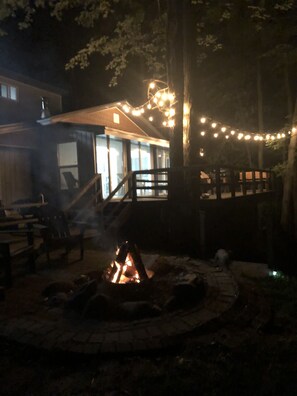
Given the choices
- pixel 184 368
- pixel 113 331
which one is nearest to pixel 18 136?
pixel 113 331

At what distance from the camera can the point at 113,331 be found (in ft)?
12.7

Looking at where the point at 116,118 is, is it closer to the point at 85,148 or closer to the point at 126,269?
the point at 85,148

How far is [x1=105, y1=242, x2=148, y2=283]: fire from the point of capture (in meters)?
5.18

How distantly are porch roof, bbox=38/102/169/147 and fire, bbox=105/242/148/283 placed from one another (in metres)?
7.56

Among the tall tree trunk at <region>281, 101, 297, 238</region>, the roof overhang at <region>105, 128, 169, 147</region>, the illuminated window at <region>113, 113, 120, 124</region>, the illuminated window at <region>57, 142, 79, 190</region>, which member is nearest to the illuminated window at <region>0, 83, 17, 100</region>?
the illuminated window at <region>57, 142, 79, 190</region>

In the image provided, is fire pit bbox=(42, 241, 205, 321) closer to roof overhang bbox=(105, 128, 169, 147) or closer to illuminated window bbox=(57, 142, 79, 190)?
illuminated window bbox=(57, 142, 79, 190)

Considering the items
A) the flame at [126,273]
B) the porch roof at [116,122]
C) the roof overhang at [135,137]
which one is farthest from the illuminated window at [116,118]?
the flame at [126,273]

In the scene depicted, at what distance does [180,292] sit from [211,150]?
73.3 feet

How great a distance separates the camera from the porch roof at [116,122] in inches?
471

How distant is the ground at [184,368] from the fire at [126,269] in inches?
60.1

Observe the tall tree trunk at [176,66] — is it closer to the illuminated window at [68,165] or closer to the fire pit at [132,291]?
the fire pit at [132,291]


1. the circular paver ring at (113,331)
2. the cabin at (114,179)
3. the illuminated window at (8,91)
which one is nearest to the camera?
the circular paver ring at (113,331)

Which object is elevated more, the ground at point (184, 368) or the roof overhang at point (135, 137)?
the roof overhang at point (135, 137)

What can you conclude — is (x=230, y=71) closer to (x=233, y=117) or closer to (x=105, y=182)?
(x=233, y=117)
